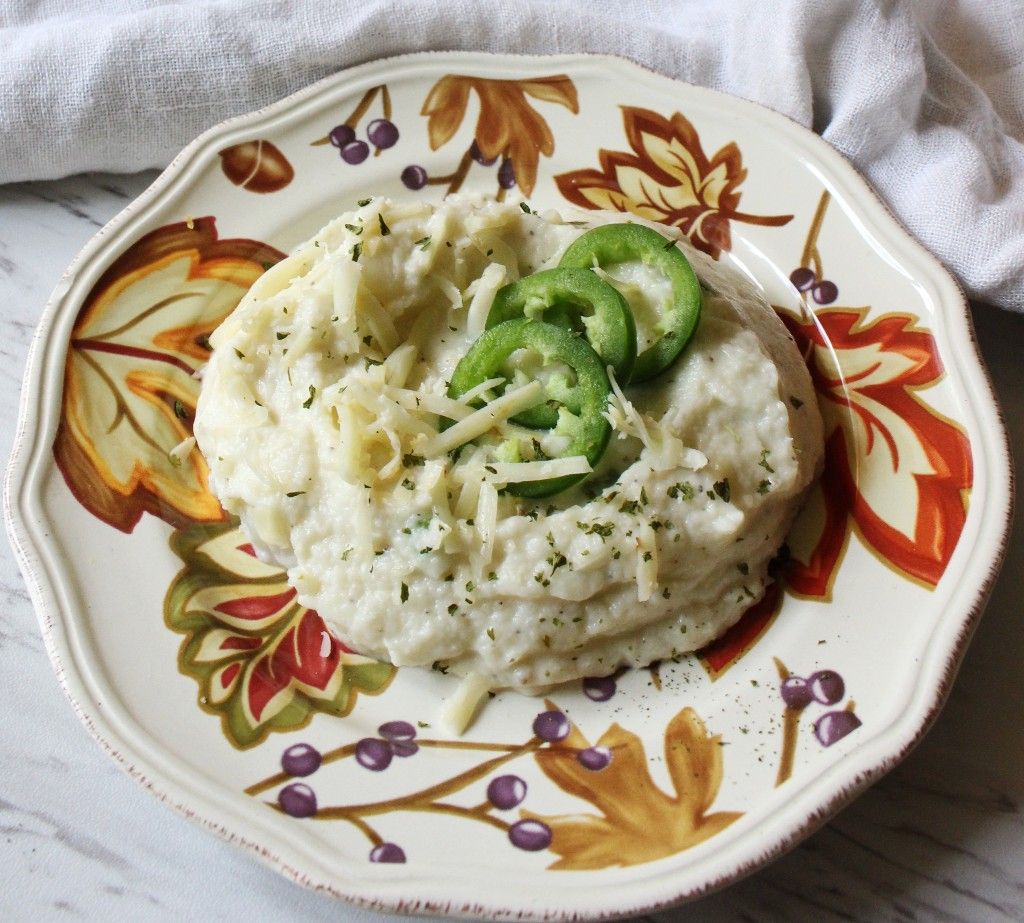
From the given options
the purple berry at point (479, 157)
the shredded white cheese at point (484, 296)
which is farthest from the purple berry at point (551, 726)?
the purple berry at point (479, 157)

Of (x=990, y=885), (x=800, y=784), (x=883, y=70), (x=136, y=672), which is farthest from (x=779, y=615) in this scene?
(x=883, y=70)

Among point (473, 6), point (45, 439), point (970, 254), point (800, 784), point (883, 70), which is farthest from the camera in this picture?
point (473, 6)

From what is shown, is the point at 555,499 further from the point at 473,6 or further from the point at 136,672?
the point at 473,6

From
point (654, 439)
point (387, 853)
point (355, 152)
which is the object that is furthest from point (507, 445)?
point (355, 152)

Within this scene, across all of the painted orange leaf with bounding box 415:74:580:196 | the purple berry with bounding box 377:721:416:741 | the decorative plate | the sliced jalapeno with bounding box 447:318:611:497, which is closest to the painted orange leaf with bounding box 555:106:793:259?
the decorative plate

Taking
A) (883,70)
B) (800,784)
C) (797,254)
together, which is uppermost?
(883,70)

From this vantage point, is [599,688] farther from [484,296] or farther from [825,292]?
[825,292]
